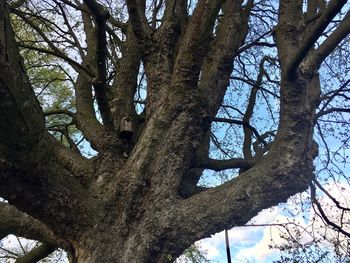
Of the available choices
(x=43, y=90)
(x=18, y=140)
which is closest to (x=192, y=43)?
(x=18, y=140)

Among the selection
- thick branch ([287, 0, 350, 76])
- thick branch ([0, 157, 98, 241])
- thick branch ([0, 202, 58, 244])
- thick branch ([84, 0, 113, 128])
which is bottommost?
thick branch ([0, 157, 98, 241])

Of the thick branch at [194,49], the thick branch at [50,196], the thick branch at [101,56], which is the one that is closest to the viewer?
the thick branch at [50,196]

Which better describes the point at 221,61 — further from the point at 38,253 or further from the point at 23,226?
the point at 38,253

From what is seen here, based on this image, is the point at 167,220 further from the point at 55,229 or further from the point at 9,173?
the point at 9,173

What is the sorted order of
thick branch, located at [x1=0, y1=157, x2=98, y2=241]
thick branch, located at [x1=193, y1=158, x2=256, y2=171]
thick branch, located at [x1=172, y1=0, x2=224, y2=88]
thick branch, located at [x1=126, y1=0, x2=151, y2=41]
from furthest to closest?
thick branch, located at [x1=193, y1=158, x2=256, y2=171], thick branch, located at [x1=126, y1=0, x2=151, y2=41], thick branch, located at [x1=172, y1=0, x2=224, y2=88], thick branch, located at [x1=0, y1=157, x2=98, y2=241]

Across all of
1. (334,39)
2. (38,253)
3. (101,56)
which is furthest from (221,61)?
(38,253)

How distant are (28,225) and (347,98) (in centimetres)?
358

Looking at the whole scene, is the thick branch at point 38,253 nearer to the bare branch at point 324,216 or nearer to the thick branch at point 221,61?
the thick branch at point 221,61

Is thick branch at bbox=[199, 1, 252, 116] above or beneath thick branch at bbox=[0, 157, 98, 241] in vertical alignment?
above

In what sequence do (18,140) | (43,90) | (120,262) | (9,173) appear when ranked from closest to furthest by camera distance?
(18,140)
(9,173)
(120,262)
(43,90)

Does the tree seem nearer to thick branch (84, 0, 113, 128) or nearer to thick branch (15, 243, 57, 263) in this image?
thick branch (84, 0, 113, 128)

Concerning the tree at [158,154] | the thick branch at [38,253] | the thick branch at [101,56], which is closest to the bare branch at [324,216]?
the tree at [158,154]

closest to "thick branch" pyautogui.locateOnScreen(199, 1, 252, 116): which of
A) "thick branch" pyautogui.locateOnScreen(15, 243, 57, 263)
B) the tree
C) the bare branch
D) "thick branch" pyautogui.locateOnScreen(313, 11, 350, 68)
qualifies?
the tree

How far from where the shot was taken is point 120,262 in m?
3.01
